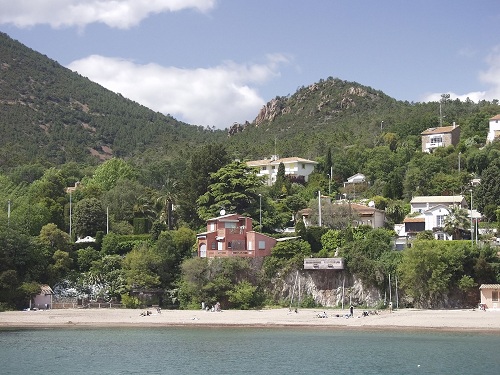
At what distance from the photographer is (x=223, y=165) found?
248 feet

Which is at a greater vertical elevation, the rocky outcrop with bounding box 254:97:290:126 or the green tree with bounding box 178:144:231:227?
the rocky outcrop with bounding box 254:97:290:126

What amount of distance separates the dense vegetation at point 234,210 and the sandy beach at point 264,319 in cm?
274

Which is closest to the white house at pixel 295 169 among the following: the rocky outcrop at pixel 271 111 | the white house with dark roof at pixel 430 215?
the white house with dark roof at pixel 430 215

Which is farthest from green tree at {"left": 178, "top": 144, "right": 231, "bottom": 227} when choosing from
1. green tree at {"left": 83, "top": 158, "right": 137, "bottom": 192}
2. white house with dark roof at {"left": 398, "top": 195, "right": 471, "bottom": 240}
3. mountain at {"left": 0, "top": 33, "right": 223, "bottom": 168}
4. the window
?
mountain at {"left": 0, "top": 33, "right": 223, "bottom": 168}

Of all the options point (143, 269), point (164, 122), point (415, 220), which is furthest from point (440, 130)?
point (164, 122)

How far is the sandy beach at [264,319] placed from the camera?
51156 mm

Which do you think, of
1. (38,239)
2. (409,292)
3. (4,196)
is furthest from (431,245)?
(4,196)

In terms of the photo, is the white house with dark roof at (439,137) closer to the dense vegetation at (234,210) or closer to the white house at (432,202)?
the dense vegetation at (234,210)

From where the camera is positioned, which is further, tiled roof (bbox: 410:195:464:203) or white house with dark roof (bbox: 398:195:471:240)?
tiled roof (bbox: 410:195:464:203)

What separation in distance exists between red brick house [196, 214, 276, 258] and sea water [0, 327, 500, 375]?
11279 millimetres

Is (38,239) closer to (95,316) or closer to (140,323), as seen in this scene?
(95,316)

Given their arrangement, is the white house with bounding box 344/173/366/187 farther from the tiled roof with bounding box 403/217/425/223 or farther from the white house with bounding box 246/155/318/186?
the tiled roof with bounding box 403/217/425/223

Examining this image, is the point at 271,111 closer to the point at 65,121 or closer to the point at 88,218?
the point at 65,121

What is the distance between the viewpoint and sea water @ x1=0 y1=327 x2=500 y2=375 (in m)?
39.6
